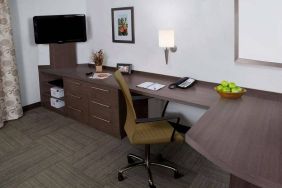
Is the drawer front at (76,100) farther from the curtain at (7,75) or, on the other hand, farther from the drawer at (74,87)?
the curtain at (7,75)

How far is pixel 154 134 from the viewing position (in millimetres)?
2188

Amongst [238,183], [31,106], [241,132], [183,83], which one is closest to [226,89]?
[183,83]

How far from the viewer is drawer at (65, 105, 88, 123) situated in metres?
3.44

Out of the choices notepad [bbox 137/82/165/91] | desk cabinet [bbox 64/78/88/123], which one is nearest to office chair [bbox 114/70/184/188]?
notepad [bbox 137/82/165/91]

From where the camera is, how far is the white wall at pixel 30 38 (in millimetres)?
3711

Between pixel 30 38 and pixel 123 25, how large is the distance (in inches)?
59.7

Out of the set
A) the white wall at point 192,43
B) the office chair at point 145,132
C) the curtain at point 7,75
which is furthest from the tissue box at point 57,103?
the office chair at point 145,132

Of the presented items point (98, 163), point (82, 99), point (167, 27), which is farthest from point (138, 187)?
point (167, 27)

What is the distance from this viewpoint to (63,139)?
10.3 ft

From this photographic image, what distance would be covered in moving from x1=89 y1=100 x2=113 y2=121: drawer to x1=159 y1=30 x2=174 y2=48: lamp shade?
976 mm

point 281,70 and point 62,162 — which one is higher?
point 281,70

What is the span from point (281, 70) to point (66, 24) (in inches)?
112

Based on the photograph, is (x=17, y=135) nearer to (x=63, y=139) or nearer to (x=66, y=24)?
(x=63, y=139)

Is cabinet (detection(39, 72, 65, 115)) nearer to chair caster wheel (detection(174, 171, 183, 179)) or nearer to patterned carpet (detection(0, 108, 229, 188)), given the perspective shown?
patterned carpet (detection(0, 108, 229, 188))
